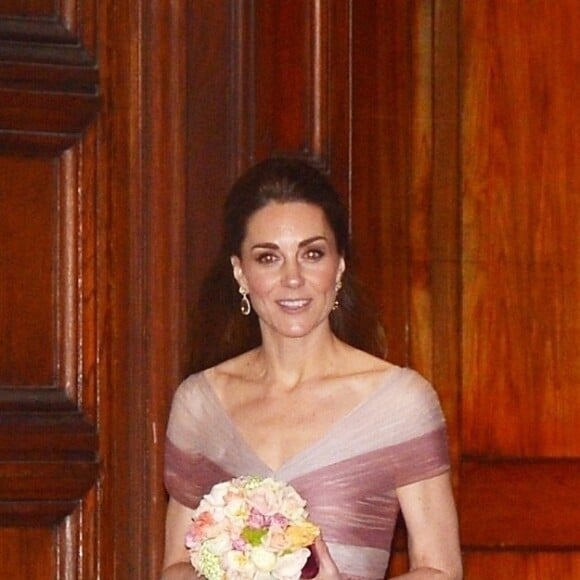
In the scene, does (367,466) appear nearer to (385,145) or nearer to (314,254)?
(314,254)

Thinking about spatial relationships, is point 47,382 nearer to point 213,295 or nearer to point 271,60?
point 213,295

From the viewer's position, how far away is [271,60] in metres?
3.59

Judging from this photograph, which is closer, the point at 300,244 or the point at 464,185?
the point at 300,244

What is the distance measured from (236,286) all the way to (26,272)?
47 centimetres

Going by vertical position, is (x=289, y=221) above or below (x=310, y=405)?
above

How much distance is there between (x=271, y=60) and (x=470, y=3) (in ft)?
1.31

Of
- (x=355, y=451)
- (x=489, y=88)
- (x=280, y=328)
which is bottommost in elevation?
(x=355, y=451)

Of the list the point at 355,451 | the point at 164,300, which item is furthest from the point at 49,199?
the point at 355,451

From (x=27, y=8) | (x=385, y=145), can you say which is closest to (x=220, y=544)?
(x=385, y=145)

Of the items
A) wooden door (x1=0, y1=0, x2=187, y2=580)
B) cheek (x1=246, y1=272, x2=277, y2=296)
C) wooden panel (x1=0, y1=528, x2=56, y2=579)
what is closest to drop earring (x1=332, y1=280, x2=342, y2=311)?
cheek (x1=246, y1=272, x2=277, y2=296)

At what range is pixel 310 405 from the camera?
3170mm

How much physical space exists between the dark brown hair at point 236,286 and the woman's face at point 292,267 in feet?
0.09

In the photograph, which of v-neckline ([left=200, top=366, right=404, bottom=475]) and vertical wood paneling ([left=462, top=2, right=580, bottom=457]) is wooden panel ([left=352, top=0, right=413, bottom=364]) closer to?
vertical wood paneling ([left=462, top=2, right=580, bottom=457])

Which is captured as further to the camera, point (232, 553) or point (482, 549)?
point (482, 549)
